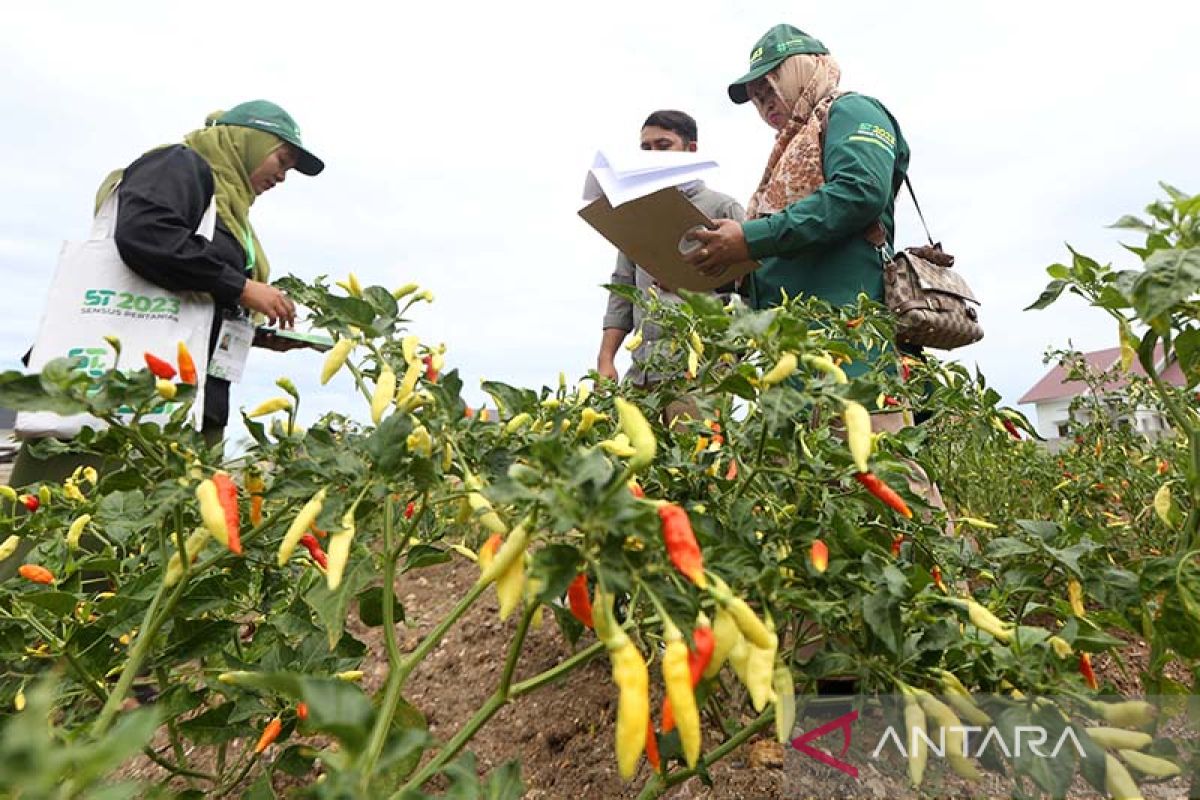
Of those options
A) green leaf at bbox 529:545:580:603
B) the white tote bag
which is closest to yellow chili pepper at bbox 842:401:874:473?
green leaf at bbox 529:545:580:603

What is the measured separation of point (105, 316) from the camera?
1855 mm

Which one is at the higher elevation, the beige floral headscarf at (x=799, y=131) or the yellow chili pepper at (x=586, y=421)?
the beige floral headscarf at (x=799, y=131)

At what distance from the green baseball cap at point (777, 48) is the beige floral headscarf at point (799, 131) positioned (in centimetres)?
2

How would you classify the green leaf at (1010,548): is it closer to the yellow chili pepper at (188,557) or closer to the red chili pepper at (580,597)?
the red chili pepper at (580,597)

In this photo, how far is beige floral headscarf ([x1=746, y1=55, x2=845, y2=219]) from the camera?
1.97m

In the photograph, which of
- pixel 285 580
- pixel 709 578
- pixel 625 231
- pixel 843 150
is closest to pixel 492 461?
pixel 709 578

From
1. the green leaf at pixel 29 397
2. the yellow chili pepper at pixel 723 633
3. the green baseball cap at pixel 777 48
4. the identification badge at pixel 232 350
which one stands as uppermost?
the green baseball cap at pixel 777 48

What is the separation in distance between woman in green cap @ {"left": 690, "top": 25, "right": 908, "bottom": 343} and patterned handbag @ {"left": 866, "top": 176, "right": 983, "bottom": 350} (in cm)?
5

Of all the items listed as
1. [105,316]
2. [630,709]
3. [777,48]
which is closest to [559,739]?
[630,709]

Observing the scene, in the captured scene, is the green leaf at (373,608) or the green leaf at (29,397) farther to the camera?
the green leaf at (373,608)

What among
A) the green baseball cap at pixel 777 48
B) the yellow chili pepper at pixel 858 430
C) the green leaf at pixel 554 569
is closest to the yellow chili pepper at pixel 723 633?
the green leaf at pixel 554 569

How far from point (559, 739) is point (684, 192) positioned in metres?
1.64

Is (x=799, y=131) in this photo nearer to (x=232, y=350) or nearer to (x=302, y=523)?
(x=232, y=350)

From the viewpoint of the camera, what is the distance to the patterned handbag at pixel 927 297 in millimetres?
1836
